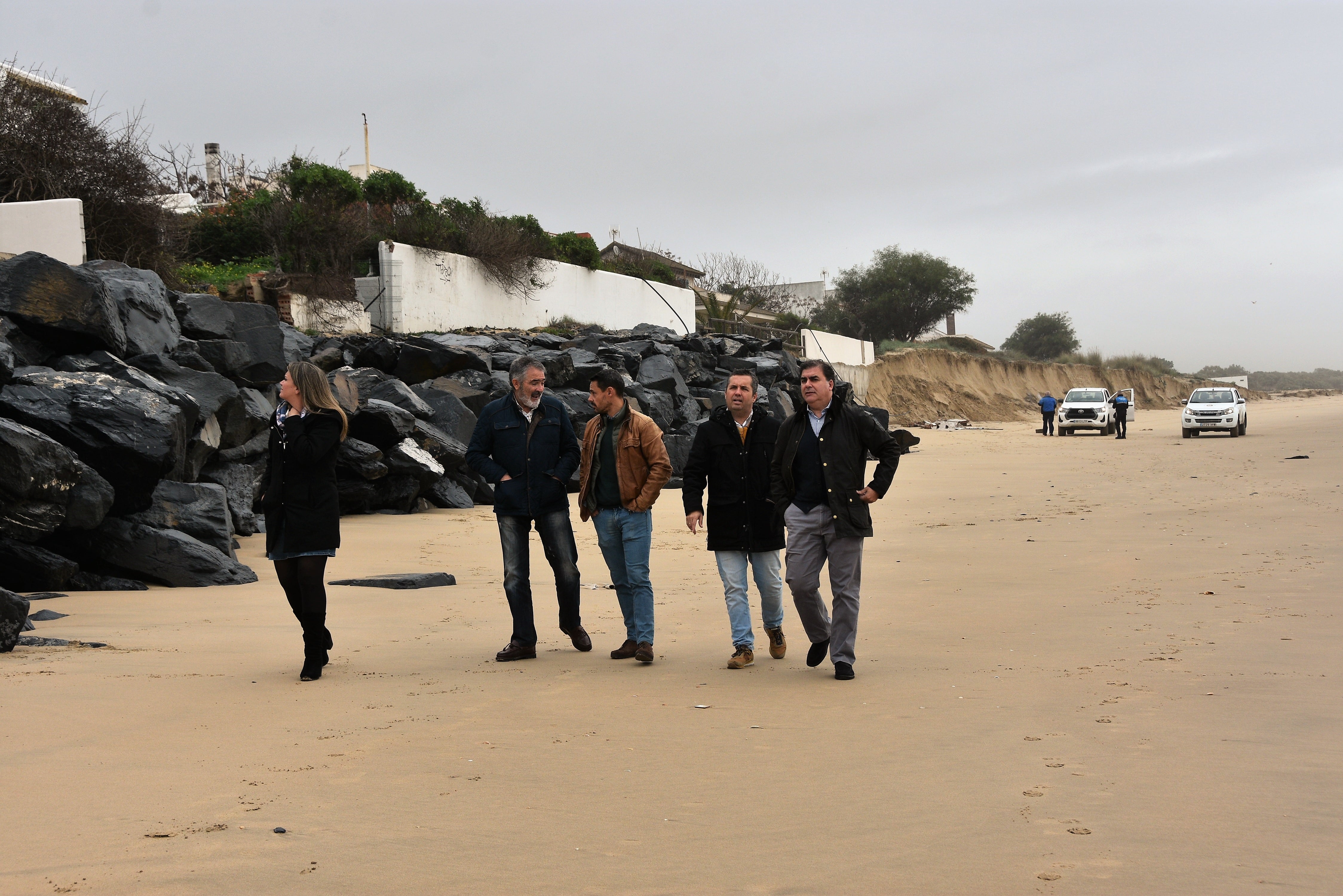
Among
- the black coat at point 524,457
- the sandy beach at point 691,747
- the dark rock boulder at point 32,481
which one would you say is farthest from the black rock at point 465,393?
the black coat at point 524,457

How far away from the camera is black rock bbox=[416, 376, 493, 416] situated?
2022 cm

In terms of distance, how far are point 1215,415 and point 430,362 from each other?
83.1 feet

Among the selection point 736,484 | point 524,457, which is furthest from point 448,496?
point 736,484

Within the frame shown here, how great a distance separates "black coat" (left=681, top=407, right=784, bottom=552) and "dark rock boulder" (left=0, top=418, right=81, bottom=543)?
542 centimetres

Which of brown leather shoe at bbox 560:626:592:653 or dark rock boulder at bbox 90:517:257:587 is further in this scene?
dark rock boulder at bbox 90:517:257:587

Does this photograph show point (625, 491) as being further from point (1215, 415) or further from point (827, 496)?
point (1215, 415)

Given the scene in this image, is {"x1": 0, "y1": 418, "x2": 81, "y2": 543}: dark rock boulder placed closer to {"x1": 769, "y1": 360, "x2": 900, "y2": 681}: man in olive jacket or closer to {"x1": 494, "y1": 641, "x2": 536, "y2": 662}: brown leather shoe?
{"x1": 494, "y1": 641, "x2": 536, "y2": 662}: brown leather shoe

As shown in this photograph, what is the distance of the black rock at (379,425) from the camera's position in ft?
51.0

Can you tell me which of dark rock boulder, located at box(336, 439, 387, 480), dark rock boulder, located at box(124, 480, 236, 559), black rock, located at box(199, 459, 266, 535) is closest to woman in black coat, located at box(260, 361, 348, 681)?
dark rock boulder, located at box(124, 480, 236, 559)

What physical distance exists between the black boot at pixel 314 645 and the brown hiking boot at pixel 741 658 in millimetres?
2438

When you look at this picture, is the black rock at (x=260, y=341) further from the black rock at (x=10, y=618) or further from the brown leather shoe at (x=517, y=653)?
the brown leather shoe at (x=517, y=653)

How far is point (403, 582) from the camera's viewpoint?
1045 centimetres

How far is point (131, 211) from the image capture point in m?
21.4

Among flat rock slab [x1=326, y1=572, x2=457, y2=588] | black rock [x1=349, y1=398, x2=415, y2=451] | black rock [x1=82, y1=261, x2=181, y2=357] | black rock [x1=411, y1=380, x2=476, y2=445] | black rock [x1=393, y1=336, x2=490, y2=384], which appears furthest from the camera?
black rock [x1=393, y1=336, x2=490, y2=384]
